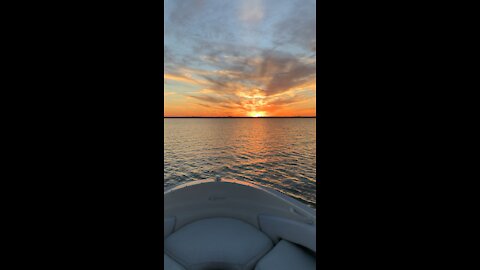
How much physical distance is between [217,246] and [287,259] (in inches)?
26.5

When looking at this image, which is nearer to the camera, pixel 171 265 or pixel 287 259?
pixel 171 265

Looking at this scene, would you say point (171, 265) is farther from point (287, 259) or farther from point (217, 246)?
point (287, 259)

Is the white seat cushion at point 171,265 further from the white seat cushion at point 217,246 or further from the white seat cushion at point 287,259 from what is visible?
the white seat cushion at point 287,259

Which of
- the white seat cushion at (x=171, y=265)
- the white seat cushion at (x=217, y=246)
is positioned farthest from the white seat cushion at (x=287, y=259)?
the white seat cushion at (x=171, y=265)

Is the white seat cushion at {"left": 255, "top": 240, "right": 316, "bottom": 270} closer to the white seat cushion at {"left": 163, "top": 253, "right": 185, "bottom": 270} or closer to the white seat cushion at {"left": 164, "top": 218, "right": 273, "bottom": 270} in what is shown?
the white seat cushion at {"left": 164, "top": 218, "right": 273, "bottom": 270}

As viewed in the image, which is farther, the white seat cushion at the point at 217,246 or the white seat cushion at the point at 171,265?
the white seat cushion at the point at 217,246

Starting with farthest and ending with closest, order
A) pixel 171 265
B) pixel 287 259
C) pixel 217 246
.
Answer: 1. pixel 217 246
2. pixel 287 259
3. pixel 171 265

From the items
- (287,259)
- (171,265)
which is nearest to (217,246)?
(171,265)

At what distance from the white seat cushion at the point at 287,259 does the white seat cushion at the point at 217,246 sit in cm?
12

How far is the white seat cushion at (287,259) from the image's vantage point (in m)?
1.85

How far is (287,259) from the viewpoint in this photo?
1.94 metres

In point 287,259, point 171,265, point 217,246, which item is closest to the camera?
point 171,265
